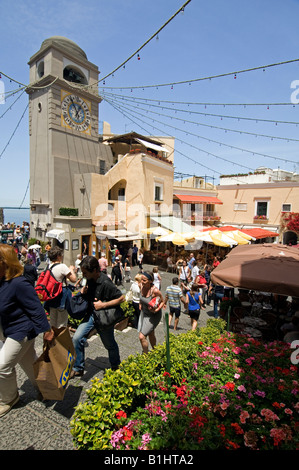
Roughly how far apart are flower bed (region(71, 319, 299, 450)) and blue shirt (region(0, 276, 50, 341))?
1.01 meters

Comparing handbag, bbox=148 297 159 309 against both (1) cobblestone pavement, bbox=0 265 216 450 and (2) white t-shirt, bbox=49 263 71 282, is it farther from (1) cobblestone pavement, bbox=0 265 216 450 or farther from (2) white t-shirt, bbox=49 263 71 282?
(2) white t-shirt, bbox=49 263 71 282

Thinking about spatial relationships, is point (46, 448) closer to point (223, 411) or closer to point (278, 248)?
point (223, 411)

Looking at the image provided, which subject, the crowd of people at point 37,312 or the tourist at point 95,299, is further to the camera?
the tourist at point 95,299

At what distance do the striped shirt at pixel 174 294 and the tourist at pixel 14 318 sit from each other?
4.29m

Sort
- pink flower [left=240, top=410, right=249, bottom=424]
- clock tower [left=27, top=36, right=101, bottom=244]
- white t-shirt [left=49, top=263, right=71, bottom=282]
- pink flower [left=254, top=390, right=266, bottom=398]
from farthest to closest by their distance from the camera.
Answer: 1. clock tower [left=27, top=36, right=101, bottom=244]
2. white t-shirt [left=49, top=263, right=71, bottom=282]
3. pink flower [left=254, top=390, right=266, bottom=398]
4. pink flower [left=240, top=410, right=249, bottom=424]

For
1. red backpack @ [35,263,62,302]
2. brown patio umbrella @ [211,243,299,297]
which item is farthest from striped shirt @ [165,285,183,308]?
red backpack @ [35,263,62,302]

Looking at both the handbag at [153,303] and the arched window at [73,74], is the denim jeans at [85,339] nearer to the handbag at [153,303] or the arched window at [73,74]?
the handbag at [153,303]

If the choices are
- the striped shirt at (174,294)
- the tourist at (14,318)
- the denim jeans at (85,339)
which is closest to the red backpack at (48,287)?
the denim jeans at (85,339)

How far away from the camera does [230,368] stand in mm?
3691

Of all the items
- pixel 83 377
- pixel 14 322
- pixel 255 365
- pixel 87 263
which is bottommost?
pixel 83 377

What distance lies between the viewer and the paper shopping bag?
2.84 meters

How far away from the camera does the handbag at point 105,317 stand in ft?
11.7

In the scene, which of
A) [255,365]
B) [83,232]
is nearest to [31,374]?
[255,365]
